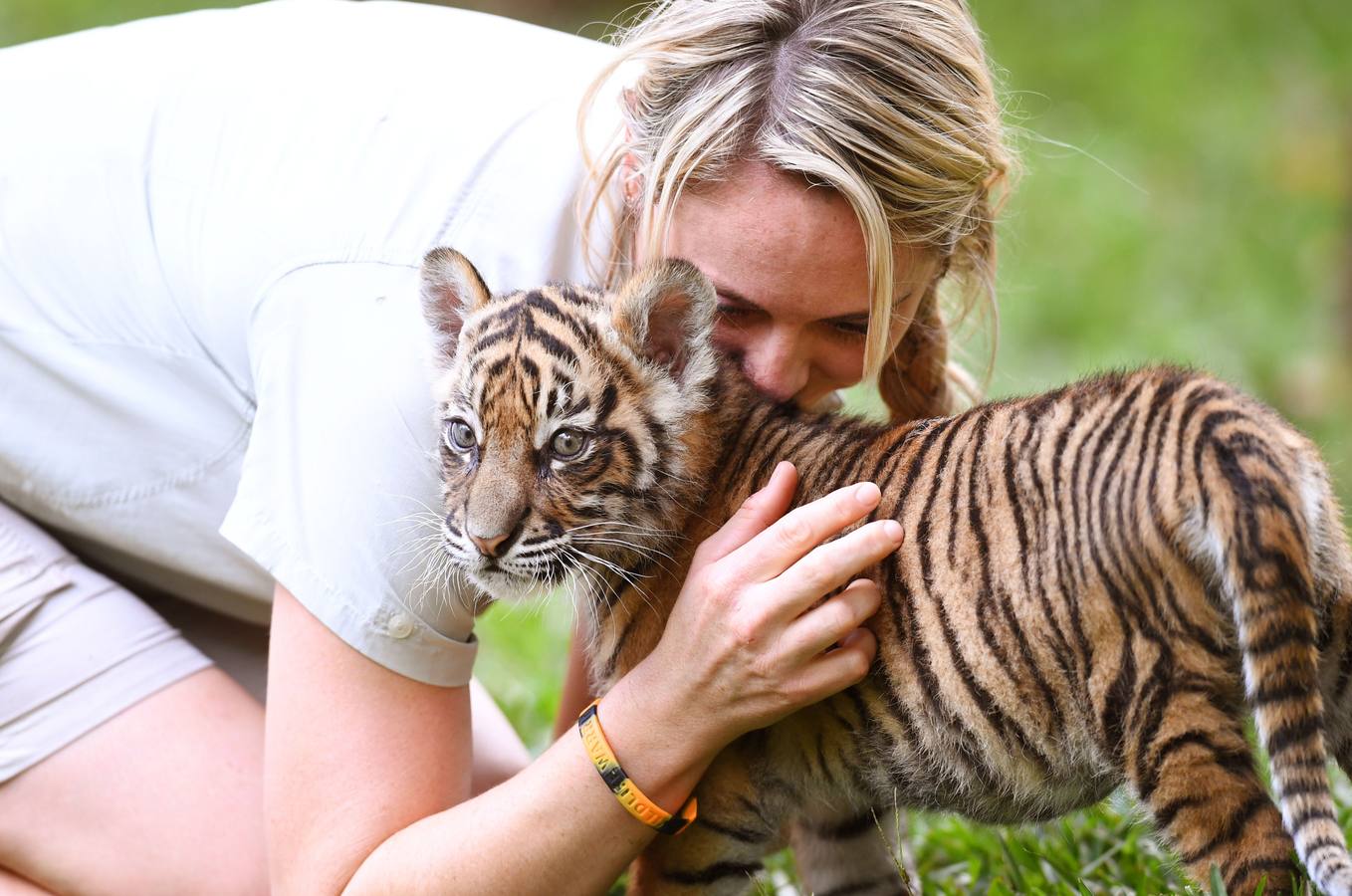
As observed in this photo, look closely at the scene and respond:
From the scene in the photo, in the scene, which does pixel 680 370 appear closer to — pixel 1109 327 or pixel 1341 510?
pixel 1341 510

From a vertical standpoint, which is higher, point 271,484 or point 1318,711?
point 1318,711

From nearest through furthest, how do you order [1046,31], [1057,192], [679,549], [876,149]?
[876,149], [679,549], [1057,192], [1046,31]

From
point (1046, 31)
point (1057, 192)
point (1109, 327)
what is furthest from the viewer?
point (1046, 31)

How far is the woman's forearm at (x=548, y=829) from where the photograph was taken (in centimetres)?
282

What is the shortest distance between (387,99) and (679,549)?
1.17 metres

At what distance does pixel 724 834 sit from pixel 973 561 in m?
0.82

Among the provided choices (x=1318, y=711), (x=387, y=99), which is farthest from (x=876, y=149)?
(x=1318, y=711)

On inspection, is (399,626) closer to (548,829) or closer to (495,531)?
(495,531)

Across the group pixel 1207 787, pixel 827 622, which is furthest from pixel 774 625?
pixel 1207 787

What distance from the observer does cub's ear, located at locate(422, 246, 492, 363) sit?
9.50 feet

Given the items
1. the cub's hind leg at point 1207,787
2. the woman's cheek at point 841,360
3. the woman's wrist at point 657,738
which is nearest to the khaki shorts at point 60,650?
the woman's wrist at point 657,738

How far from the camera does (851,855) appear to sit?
11.5 feet

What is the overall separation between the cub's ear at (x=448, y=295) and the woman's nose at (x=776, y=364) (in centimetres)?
57

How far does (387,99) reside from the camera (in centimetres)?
317
